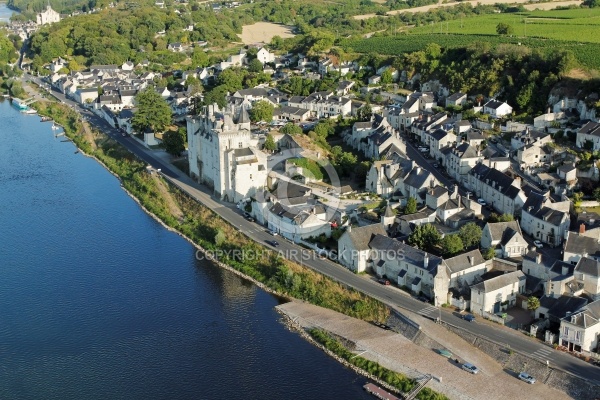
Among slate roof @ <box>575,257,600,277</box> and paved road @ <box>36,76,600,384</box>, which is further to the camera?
slate roof @ <box>575,257,600,277</box>

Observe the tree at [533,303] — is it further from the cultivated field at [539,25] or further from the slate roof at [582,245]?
the cultivated field at [539,25]

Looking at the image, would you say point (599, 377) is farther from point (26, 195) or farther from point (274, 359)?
point (26, 195)

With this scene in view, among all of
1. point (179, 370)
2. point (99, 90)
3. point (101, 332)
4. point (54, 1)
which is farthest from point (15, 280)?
point (54, 1)

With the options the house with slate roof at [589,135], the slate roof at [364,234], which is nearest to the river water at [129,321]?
the slate roof at [364,234]

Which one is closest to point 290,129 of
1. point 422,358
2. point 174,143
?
point 174,143

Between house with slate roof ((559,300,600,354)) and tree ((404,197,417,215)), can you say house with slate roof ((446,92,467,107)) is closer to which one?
tree ((404,197,417,215))

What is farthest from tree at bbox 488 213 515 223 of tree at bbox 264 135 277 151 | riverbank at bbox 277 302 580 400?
tree at bbox 264 135 277 151
